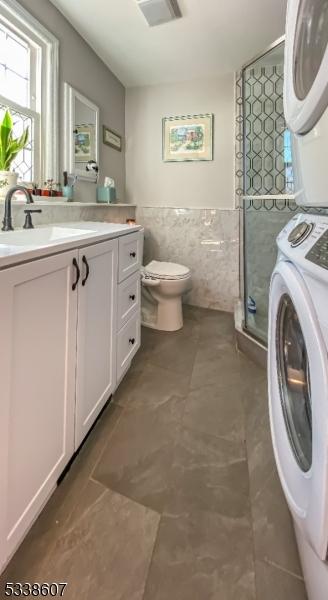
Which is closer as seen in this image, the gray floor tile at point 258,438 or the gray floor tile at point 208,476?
the gray floor tile at point 208,476

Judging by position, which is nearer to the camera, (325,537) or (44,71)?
(325,537)

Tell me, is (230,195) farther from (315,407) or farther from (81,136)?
(315,407)

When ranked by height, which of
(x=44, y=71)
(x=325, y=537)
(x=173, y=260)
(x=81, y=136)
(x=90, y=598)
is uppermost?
(x=44, y=71)

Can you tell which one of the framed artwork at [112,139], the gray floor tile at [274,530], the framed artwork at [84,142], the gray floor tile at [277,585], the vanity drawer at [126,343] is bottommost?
the gray floor tile at [277,585]

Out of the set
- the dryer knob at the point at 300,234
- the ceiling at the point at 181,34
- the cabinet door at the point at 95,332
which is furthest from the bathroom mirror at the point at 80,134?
the dryer knob at the point at 300,234

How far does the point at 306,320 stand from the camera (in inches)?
20.6

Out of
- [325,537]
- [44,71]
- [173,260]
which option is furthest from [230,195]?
[325,537]

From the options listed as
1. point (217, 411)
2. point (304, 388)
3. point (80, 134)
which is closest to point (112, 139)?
point (80, 134)

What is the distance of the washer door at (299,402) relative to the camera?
46cm

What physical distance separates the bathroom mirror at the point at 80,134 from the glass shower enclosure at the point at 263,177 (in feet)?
4.03

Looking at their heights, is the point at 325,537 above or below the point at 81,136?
below

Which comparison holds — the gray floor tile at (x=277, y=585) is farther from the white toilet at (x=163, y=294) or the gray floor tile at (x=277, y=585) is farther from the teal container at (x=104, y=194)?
the teal container at (x=104, y=194)

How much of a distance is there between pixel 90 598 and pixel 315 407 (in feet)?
2.49

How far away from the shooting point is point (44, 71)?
1868mm
